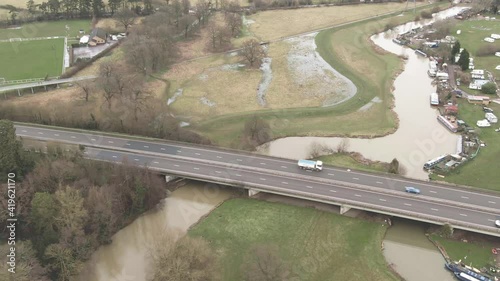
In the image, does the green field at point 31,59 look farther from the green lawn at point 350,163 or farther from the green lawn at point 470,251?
the green lawn at point 470,251

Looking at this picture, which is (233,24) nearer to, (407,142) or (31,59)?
(31,59)

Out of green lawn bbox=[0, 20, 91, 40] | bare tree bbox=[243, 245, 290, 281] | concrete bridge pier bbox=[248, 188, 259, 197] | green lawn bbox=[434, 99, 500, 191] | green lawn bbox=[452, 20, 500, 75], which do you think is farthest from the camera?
green lawn bbox=[0, 20, 91, 40]

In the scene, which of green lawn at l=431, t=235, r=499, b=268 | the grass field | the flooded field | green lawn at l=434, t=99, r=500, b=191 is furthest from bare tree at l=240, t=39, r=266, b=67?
green lawn at l=431, t=235, r=499, b=268

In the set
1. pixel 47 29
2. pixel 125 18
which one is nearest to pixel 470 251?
pixel 125 18

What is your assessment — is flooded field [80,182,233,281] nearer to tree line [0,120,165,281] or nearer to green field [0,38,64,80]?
tree line [0,120,165,281]

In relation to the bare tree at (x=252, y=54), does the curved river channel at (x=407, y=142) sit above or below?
below

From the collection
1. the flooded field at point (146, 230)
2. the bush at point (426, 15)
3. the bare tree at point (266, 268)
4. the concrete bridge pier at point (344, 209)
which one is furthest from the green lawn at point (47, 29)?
the bush at point (426, 15)
